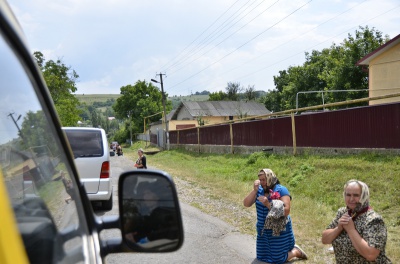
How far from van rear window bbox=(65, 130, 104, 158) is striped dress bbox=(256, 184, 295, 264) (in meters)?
3.75

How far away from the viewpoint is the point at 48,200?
4.58ft

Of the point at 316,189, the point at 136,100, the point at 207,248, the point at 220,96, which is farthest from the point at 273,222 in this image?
the point at 220,96

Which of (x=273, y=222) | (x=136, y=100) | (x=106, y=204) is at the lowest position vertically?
(x=106, y=204)

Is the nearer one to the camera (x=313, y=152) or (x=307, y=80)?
(x=313, y=152)

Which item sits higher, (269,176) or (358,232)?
(269,176)

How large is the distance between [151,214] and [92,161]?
696cm

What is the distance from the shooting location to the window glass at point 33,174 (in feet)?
3.54

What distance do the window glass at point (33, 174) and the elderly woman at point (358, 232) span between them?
283 centimetres

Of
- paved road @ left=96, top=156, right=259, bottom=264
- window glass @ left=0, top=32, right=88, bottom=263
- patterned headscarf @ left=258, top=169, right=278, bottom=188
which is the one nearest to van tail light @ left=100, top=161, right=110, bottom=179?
paved road @ left=96, top=156, right=259, bottom=264

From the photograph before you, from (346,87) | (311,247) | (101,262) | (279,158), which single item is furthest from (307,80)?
(101,262)

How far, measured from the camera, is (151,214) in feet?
5.17

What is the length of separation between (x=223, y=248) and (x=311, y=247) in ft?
4.34

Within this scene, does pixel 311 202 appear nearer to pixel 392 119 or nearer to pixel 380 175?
pixel 380 175

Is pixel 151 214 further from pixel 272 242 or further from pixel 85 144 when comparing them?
pixel 85 144
